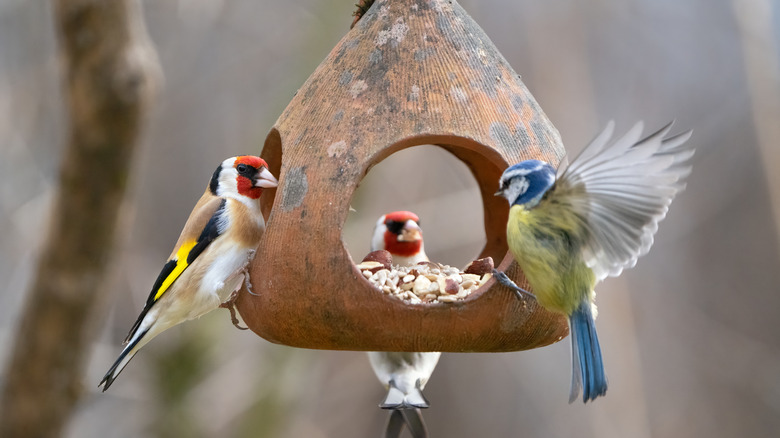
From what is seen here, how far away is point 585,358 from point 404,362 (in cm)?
151

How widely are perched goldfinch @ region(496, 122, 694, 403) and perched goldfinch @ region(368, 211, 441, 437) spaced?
3.58 feet

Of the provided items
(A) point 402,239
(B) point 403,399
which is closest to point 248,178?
(A) point 402,239

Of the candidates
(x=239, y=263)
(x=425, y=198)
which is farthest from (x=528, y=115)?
(x=425, y=198)

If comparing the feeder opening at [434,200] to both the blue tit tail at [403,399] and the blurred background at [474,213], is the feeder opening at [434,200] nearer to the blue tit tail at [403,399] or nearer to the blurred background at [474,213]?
the blurred background at [474,213]

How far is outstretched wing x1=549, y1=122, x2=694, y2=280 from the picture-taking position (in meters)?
2.74

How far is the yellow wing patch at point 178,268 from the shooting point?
3643 mm

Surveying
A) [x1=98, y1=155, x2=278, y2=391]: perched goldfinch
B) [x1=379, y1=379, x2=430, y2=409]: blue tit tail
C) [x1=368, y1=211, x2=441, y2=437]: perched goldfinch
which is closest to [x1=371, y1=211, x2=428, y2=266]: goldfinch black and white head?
[x1=368, y1=211, x2=441, y2=437]: perched goldfinch

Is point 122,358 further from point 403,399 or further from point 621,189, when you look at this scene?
point 621,189

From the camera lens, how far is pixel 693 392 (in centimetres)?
829

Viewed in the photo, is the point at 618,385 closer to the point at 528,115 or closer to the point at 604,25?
the point at 604,25

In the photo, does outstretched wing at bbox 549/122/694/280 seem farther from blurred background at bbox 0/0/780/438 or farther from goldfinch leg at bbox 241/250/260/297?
blurred background at bbox 0/0/780/438

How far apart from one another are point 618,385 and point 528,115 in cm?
459

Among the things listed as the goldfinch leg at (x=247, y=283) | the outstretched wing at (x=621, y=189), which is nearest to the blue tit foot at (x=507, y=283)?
the outstretched wing at (x=621, y=189)

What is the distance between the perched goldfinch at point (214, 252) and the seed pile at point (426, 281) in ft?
1.70
